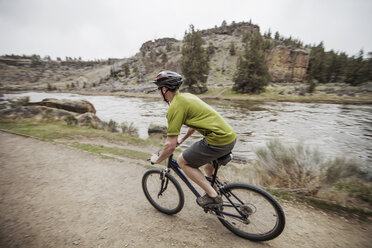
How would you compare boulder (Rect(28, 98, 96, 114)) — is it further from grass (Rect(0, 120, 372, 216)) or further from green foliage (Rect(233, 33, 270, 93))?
green foliage (Rect(233, 33, 270, 93))

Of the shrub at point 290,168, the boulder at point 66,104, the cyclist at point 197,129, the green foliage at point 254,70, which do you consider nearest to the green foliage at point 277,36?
the green foliage at point 254,70

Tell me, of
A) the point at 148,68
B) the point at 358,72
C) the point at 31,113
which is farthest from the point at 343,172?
the point at 148,68

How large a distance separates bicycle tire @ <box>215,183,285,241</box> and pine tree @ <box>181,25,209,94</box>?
4378 centimetres

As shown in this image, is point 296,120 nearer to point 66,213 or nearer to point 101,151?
point 101,151

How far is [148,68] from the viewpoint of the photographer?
3285 inches

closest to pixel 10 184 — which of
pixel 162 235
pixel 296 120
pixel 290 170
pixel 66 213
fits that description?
pixel 66 213

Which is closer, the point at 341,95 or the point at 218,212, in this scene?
the point at 218,212

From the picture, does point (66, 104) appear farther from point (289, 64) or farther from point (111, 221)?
point (289, 64)

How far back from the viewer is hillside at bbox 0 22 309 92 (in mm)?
55469

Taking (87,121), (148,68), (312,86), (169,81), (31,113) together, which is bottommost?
(87,121)

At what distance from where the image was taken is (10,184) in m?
4.21

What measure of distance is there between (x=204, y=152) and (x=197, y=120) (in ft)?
1.66

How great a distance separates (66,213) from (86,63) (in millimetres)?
202676

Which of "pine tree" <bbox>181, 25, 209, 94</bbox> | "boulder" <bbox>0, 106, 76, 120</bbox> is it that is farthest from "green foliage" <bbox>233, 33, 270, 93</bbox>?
"boulder" <bbox>0, 106, 76, 120</bbox>
